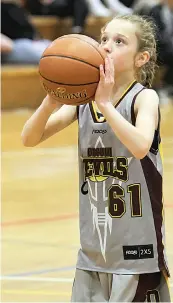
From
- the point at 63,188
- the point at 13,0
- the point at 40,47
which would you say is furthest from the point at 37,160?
the point at 13,0

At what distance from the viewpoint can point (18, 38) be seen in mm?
12727

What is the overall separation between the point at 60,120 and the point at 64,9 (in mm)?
11328

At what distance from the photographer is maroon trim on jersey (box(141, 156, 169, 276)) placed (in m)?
2.94

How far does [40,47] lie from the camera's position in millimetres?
12367

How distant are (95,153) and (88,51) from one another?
365 mm

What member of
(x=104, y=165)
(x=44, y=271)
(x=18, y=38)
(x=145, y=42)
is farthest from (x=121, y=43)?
(x=18, y=38)

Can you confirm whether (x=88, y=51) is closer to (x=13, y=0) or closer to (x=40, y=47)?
(x=40, y=47)

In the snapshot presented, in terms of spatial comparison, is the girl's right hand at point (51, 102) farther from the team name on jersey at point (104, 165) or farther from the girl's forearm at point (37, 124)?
the team name on jersey at point (104, 165)

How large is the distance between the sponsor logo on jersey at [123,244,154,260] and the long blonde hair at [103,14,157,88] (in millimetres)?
645

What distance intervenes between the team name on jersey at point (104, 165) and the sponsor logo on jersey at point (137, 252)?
24 centimetres

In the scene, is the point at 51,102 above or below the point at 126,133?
above

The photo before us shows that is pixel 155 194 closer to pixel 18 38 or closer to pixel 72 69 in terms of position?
pixel 72 69

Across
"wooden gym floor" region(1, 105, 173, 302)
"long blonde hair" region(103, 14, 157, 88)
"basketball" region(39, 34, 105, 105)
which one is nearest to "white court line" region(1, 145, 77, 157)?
"wooden gym floor" region(1, 105, 173, 302)

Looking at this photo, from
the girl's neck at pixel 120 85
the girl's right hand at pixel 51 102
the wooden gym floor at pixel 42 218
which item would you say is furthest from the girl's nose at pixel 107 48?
the wooden gym floor at pixel 42 218
